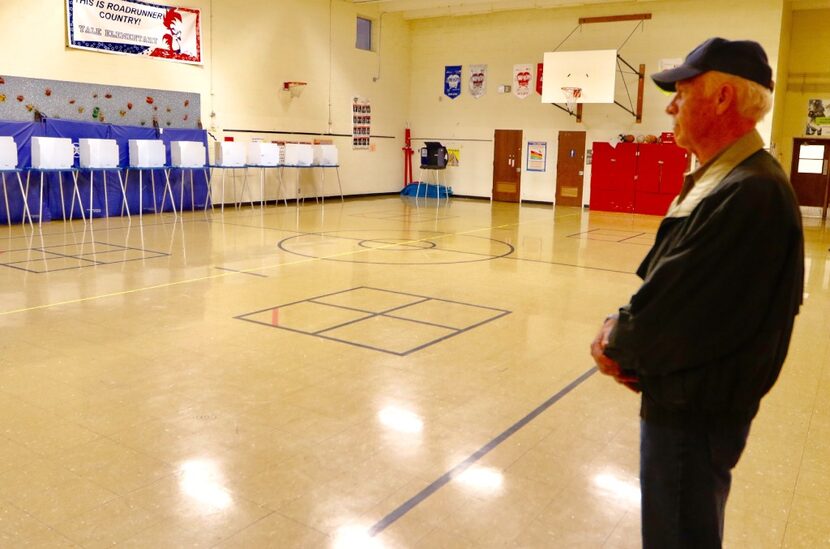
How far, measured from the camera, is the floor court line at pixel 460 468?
2.60 metres

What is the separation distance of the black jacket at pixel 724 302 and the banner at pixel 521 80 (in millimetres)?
16977

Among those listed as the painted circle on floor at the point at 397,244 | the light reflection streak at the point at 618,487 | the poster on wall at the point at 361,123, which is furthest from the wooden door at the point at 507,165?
the light reflection streak at the point at 618,487

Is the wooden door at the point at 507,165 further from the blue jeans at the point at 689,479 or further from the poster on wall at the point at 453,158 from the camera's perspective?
the blue jeans at the point at 689,479

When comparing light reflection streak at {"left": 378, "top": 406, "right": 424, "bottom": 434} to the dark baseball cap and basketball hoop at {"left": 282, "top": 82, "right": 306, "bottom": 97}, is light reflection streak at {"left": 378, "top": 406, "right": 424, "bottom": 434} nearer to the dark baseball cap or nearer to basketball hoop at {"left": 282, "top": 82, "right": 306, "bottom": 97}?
the dark baseball cap

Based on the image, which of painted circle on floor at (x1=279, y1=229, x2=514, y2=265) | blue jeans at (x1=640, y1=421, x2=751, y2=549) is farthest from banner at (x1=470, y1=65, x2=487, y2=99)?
blue jeans at (x1=640, y1=421, x2=751, y2=549)

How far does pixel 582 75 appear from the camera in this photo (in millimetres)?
15484

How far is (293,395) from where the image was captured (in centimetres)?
390

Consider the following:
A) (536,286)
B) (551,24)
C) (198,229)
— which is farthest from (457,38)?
(536,286)

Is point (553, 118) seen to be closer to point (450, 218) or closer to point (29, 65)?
point (450, 218)

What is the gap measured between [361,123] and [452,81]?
280cm

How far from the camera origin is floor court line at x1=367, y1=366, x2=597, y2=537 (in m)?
2.60

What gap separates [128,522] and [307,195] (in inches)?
575

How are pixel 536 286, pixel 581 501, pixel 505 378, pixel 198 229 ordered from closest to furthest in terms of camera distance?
pixel 581 501 → pixel 505 378 → pixel 536 286 → pixel 198 229

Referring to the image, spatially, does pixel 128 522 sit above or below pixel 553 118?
below
